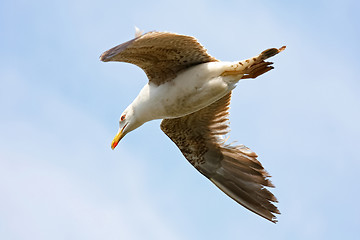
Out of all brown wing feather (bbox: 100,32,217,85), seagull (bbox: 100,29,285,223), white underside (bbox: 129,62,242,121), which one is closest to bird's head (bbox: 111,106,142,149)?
seagull (bbox: 100,29,285,223)

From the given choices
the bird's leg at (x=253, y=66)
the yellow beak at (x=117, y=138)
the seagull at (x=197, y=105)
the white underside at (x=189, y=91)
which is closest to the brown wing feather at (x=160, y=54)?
the seagull at (x=197, y=105)

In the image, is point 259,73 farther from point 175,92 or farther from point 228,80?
point 175,92

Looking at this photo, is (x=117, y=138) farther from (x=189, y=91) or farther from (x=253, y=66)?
(x=253, y=66)

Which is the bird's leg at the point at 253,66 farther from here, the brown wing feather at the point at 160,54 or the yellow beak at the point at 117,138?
the yellow beak at the point at 117,138

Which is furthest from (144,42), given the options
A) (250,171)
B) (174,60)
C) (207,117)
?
(250,171)

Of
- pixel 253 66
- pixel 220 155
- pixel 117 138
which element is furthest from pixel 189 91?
pixel 220 155
